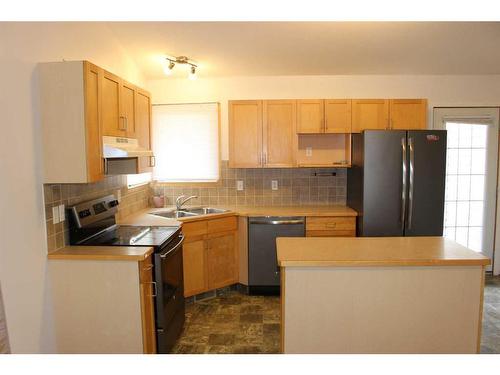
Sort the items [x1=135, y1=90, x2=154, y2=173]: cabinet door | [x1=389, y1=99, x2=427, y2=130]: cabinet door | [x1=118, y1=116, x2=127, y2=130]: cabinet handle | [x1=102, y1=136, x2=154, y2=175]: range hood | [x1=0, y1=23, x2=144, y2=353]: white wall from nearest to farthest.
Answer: [x1=0, y1=23, x2=144, y2=353]: white wall
[x1=102, y1=136, x2=154, y2=175]: range hood
[x1=118, y1=116, x2=127, y2=130]: cabinet handle
[x1=135, y1=90, x2=154, y2=173]: cabinet door
[x1=389, y1=99, x2=427, y2=130]: cabinet door

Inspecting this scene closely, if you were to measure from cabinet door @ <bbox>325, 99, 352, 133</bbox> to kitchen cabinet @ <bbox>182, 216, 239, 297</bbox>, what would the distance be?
145cm

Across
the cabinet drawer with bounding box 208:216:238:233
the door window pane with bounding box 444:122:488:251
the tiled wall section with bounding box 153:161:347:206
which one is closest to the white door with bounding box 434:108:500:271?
the door window pane with bounding box 444:122:488:251

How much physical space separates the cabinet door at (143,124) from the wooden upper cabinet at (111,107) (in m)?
0.38

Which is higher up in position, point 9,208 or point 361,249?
point 9,208

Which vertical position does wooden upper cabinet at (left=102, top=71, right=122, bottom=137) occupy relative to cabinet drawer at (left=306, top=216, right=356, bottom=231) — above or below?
above

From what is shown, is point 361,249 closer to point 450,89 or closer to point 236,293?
point 236,293

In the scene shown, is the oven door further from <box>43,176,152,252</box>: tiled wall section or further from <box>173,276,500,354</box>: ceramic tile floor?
<box>43,176,152,252</box>: tiled wall section

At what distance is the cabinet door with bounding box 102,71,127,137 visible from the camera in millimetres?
2301

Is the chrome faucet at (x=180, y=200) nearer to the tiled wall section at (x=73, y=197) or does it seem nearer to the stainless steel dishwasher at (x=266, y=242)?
the tiled wall section at (x=73, y=197)
